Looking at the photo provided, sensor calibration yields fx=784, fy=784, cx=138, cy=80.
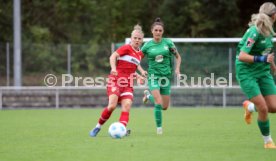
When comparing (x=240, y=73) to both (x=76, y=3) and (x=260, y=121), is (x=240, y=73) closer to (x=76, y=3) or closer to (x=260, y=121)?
(x=260, y=121)

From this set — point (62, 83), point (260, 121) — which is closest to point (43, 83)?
point (62, 83)

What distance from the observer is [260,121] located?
11.0 m

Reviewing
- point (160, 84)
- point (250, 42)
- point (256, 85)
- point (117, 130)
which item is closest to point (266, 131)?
point (256, 85)

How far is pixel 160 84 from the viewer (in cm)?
1483

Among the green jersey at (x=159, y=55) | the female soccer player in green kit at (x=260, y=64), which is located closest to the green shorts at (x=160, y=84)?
the green jersey at (x=159, y=55)

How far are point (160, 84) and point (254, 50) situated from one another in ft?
13.3

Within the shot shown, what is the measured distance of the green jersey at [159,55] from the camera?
14.7 meters

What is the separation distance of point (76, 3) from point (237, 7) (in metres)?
9.09

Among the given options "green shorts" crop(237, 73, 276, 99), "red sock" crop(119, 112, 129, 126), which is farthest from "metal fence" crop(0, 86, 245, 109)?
"green shorts" crop(237, 73, 276, 99)

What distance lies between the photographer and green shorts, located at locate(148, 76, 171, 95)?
47.9ft

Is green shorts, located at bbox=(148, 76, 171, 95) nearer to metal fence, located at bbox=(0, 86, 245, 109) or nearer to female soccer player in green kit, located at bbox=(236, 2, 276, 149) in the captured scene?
female soccer player in green kit, located at bbox=(236, 2, 276, 149)

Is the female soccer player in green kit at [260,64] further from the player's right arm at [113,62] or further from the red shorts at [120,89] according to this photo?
the red shorts at [120,89]

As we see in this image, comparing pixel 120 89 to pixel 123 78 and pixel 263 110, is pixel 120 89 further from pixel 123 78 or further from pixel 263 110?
pixel 263 110

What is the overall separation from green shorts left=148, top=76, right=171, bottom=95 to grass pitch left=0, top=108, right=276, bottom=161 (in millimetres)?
789
